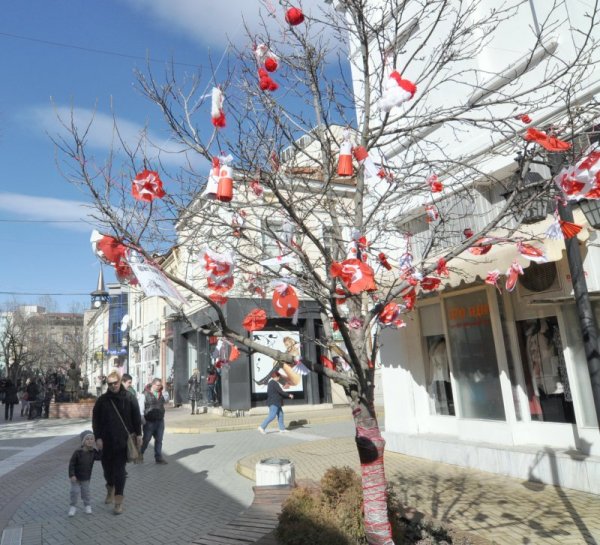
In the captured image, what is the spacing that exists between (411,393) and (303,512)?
582 cm

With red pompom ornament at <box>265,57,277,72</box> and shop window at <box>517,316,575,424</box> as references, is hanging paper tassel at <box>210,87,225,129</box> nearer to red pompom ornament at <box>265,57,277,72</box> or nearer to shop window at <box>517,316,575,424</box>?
red pompom ornament at <box>265,57,277,72</box>

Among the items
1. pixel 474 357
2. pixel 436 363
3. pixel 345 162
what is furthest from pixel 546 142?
pixel 436 363

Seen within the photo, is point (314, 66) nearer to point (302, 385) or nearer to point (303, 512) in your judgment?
point (303, 512)

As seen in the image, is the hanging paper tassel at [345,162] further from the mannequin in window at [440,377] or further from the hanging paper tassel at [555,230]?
the mannequin in window at [440,377]

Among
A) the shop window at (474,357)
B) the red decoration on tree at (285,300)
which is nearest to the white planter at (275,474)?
the red decoration on tree at (285,300)

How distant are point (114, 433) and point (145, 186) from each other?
4.32m

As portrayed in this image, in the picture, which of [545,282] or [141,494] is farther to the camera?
[141,494]

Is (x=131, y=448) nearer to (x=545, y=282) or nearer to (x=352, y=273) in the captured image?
(x=352, y=273)

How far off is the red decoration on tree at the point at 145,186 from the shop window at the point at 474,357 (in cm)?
630

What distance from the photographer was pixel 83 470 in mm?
6363

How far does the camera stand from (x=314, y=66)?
4.73 m

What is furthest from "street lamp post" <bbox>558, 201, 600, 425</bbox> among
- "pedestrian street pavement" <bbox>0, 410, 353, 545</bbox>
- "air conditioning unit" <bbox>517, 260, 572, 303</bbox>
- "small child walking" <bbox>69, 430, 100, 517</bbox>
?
"small child walking" <bbox>69, 430, 100, 517</bbox>

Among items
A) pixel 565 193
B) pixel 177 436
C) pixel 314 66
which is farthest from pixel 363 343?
pixel 177 436

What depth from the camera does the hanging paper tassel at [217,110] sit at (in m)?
3.69
